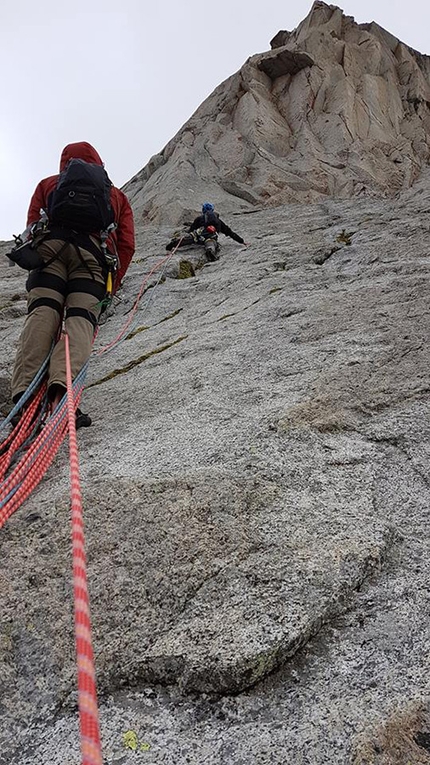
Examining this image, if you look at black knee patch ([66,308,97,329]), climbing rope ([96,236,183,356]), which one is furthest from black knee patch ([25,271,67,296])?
climbing rope ([96,236,183,356])

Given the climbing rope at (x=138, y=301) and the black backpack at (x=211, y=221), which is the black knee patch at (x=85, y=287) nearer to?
the climbing rope at (x=138, y=301)

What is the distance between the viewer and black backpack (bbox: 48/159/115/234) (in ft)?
16.3

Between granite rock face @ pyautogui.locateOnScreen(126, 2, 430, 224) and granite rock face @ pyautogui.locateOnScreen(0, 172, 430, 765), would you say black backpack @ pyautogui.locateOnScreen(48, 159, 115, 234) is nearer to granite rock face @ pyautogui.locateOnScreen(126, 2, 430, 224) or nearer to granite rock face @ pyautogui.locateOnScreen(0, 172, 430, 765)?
granite rock face @ pyautogui.locateOnScreen(0, 172, 430, 765)

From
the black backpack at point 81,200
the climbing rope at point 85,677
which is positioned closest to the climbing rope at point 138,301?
the black backpack at point 81,200

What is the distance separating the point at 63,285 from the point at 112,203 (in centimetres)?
109

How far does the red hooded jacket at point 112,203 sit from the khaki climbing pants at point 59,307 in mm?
518

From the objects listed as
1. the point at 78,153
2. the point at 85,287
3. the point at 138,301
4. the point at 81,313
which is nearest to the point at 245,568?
the point at 81,313

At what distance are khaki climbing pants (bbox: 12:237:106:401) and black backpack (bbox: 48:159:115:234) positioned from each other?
0.66 ft

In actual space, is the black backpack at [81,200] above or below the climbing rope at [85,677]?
above

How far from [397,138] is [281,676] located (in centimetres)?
2880

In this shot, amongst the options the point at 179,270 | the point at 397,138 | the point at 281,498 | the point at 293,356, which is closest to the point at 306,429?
the point at 281,498

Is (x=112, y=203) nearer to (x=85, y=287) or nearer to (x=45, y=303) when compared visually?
(x=85, y=287)

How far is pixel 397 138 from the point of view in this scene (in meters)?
26.5

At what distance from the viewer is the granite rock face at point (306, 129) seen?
21.0 m
